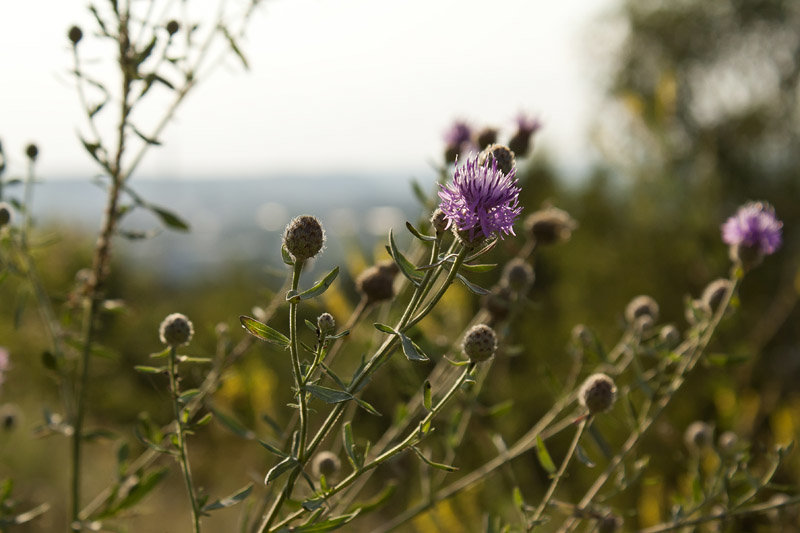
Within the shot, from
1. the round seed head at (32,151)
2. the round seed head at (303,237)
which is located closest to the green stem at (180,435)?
the round seed head at (303,237)

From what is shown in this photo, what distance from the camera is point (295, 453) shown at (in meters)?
1.27

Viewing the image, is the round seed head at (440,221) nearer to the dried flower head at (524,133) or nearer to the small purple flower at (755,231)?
the small purple flower at (755,231)

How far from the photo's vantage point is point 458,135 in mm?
2471

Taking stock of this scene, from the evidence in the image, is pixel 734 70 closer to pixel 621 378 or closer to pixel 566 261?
pixel 566 261

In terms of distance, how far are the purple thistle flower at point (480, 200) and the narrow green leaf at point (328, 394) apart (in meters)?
0.33

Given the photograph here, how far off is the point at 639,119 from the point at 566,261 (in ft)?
5.52

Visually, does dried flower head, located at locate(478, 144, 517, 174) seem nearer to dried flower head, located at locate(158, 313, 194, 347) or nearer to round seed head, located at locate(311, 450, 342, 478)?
dried flower head, located at locate(158, 313, 194, 347)

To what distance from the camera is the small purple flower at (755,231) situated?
1990 mm

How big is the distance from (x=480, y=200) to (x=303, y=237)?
1.04 feet

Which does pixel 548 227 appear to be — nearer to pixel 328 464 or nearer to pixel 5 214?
pixel 328 464

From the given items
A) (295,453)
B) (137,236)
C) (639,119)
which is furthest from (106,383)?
(295,453)

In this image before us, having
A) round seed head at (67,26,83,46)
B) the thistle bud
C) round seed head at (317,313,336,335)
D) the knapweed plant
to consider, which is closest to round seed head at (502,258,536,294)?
the knapweed plant

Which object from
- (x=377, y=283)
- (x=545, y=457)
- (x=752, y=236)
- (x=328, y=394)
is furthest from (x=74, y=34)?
(x=752, y=236)

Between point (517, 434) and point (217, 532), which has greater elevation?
point (517, 434)
